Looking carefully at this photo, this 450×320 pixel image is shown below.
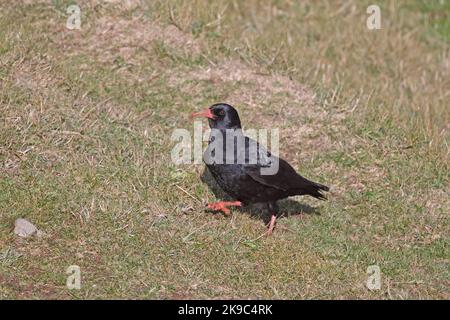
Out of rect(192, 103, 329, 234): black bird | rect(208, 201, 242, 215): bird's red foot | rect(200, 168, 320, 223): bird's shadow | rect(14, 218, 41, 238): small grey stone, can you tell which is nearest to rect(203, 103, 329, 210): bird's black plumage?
rect(192, 103, 329, 234): black bird

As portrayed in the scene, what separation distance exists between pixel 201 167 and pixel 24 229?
84.2 inches

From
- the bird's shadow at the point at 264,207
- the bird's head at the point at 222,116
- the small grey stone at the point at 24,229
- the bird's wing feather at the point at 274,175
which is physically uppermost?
the bird's head at the point at 222,116

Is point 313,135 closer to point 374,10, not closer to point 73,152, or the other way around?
point 73,152

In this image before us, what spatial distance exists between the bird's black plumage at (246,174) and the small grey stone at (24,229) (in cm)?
161

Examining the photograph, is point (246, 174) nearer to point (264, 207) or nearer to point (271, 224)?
point (271, 224)

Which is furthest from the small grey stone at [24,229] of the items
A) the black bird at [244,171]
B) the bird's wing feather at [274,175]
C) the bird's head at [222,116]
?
the bird's wing feather at [274,175]

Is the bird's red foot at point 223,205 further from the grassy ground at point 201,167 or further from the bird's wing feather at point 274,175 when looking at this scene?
the bird's wing feather at point 274,175

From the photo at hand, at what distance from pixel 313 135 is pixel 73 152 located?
8.80 feet

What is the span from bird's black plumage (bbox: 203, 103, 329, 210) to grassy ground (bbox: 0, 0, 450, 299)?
36 cm

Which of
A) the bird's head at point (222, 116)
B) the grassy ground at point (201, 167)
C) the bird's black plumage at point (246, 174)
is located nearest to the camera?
the grassy ground at point (201, 167)

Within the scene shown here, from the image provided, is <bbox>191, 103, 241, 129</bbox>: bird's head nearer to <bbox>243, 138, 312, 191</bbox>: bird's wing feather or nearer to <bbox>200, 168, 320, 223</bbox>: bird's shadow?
<bbox>243, 138, 312, 191</bbox>: bird's wing feather

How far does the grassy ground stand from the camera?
725 cm

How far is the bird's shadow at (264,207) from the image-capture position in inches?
326

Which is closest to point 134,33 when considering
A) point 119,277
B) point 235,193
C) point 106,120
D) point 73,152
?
point 106,120
